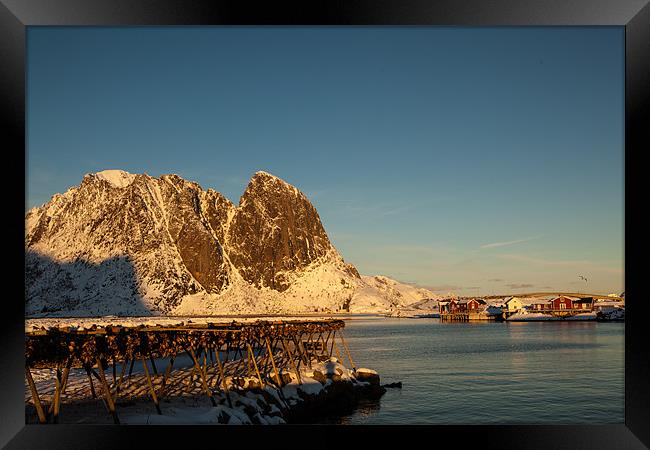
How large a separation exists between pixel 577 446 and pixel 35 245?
379ft

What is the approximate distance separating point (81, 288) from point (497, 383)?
87.6 meters

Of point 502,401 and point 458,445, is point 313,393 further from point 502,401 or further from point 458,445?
point 458,445

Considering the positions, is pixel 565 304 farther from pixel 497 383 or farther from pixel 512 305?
pixel 497 383

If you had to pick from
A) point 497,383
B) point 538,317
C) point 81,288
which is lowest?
point 538,317

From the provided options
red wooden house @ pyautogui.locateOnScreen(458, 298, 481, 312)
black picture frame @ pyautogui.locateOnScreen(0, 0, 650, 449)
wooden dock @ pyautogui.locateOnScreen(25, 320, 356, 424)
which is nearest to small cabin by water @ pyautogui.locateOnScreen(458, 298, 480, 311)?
red wooden house @ pyautogui.locateOnScreen(458, 298, 481, 312)

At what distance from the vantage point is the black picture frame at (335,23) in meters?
7.79

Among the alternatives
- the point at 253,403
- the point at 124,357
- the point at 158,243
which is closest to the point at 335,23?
the point at 124,357

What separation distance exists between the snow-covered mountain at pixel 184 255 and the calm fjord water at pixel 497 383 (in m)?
58.8

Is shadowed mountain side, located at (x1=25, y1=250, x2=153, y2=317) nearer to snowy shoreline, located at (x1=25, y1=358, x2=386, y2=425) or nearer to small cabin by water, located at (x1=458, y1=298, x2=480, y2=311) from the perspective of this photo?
small cabin by water, located at (x1=458, y1=298, x2=480, y2=311)

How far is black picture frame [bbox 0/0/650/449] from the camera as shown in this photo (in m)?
7.79

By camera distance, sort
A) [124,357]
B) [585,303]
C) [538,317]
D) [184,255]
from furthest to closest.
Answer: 1. [184,255]
2. [585,303]
3. [538,317]
4. [124,357]

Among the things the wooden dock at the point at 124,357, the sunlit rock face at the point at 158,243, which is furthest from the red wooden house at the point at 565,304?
the wooden dock at the point at 124,357

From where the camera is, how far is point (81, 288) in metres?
104

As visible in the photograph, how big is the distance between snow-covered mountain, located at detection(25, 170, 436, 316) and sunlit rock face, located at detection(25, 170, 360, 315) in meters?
0.22
